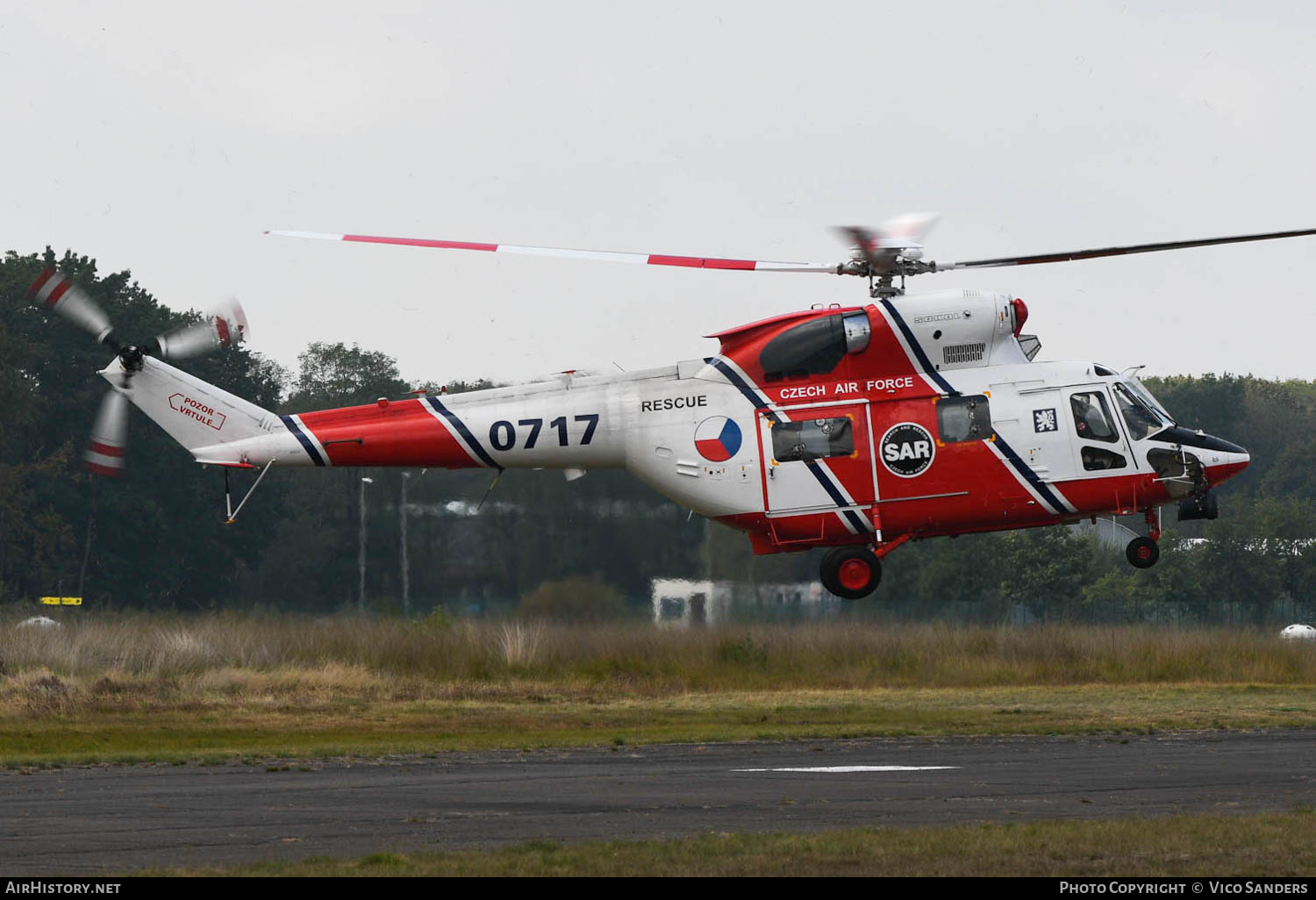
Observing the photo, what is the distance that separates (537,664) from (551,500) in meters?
3.76

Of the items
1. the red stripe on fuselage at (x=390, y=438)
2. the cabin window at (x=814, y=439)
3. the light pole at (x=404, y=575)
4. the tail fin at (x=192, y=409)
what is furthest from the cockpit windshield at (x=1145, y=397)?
the light pole at (x=404, y=575)

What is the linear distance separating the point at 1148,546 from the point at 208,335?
14547 mm

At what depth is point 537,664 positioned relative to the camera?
39031mm

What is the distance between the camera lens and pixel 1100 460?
82.9 feet

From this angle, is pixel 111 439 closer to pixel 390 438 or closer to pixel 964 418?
pixel 390 438

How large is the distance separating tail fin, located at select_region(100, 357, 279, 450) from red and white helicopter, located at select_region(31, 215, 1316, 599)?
0.90 meters

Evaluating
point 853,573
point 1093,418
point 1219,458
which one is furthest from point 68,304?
point 1219,458

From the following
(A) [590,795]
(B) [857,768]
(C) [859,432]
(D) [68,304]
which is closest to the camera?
(A) [590,795]

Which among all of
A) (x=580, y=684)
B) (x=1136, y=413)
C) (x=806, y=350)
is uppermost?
(x=806, y=350)

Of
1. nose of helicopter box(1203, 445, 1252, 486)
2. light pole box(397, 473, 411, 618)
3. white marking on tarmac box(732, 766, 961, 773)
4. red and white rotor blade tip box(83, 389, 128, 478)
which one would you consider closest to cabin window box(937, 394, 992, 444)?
nose of helicopter box(1203, 445, 1252, 486)

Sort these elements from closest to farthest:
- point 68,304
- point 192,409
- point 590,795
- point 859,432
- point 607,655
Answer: point 590,795 < point 859,432 < point 192,409 < point 68,304 < point 607,655

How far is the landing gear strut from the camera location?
25672 millimetres

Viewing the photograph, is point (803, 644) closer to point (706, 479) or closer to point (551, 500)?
A: point (551, 500)
